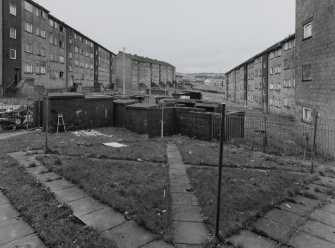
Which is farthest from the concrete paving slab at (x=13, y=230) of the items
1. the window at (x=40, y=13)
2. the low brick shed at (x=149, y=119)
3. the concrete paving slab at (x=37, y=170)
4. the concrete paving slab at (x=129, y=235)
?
the window at (x=40, y=13)

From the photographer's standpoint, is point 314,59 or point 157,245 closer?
point 157,245

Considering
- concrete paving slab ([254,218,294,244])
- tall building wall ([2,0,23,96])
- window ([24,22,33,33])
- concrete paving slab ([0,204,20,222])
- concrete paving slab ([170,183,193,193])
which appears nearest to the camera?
concrete paving slab ([254,218,294,244])

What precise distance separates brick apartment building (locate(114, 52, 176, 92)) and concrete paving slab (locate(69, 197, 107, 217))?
2426 inches

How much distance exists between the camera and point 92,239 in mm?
4578

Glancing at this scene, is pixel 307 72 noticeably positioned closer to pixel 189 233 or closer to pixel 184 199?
pixel 184 199

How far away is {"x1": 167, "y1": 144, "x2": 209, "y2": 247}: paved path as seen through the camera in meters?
4.73

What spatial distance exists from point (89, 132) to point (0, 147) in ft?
17.2

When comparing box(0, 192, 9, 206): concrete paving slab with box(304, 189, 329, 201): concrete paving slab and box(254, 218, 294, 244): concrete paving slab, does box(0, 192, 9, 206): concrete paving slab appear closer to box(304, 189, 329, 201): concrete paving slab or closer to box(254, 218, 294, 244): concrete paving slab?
box(254, 218, 294, 244): concrete paving slab

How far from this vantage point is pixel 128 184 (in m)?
7.18

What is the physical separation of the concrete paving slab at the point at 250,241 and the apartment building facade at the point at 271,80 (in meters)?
20.9

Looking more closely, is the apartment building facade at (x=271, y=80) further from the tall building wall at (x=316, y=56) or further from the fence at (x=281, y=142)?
the fence at (x=281, y=142)

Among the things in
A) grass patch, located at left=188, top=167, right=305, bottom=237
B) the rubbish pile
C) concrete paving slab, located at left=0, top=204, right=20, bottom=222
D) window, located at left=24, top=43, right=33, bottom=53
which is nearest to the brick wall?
the rubbish pile

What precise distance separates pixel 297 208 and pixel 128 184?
3838 mm

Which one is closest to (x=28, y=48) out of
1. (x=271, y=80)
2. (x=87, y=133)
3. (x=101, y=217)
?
(x=87, y=133)
